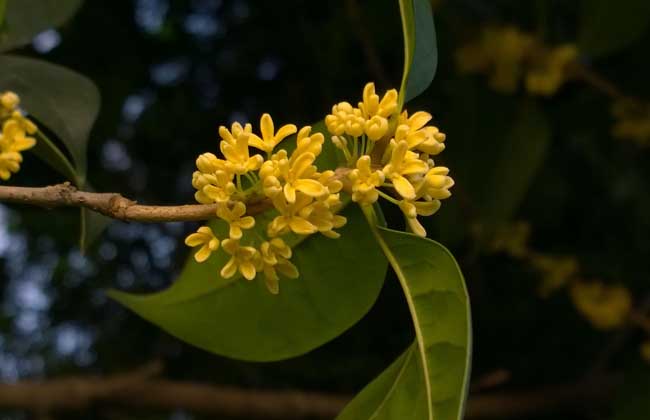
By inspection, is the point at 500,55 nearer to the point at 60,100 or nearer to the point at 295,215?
the point at 60,100

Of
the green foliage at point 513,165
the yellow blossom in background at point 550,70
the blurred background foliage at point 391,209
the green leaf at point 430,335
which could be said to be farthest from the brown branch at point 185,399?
the green leaf at point 430,335

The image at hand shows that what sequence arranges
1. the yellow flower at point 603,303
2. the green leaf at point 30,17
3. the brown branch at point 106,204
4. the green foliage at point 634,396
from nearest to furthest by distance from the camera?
the brown branch at point 106,204, the green leaf at point 30,17, the green foliage at point 634,396, the yellow flower at point 603,303

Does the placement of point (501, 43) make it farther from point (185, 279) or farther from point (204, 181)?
point (204, 181)

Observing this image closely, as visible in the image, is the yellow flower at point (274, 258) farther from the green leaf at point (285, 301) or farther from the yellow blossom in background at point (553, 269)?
the yellow blossom in background at point (553, 269)

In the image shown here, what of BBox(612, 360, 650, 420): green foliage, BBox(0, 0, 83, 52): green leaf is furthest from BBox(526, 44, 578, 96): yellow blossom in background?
BBox(0, 0, 83, 52): green leaf

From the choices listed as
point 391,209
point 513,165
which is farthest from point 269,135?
point 513,165

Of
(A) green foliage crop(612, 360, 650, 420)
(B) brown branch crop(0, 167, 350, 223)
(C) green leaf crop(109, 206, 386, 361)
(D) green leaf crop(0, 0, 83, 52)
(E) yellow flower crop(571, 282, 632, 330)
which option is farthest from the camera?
(E) yellow flower crop(571, 282, 632, 330)

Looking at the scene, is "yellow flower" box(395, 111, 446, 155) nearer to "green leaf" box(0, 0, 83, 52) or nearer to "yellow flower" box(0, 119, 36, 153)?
"yellow flower" box(0, 119, 36, 153)
